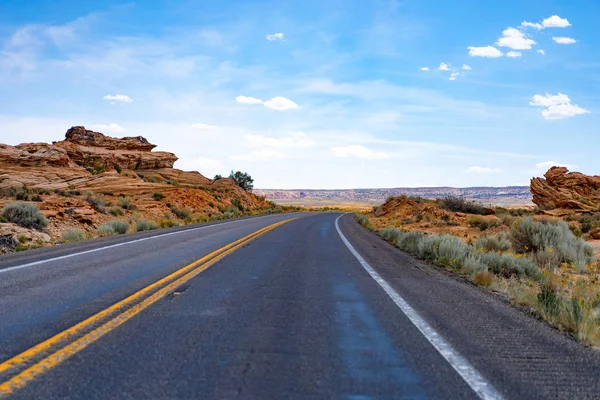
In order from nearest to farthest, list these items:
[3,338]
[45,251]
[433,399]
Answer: [433,399] → [3,338] → [45,251]

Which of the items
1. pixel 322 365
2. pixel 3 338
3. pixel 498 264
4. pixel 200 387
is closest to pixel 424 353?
pixel 322 365

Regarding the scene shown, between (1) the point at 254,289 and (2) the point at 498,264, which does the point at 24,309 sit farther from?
(2) the point at 498,264

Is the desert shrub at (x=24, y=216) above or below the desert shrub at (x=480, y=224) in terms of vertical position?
above

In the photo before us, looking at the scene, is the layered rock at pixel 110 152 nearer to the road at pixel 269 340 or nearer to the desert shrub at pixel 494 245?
the desert shrub at pixel 494 245

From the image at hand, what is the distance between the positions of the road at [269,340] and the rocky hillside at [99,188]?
10387 mm

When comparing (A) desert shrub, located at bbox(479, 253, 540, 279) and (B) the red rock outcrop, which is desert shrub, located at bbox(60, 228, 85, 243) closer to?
(A) desert shrub, located at bbox(479, 253, 540, 279)

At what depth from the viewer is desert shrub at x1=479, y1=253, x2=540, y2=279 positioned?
11.0 metres

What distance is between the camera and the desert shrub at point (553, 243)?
14.4 meters

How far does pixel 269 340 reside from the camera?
4.94 m

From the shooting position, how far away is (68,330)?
5141 millimetres

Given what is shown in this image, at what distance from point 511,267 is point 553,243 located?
5.91 m

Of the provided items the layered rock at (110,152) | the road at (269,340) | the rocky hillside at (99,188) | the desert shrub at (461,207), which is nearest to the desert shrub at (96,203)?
the rocky hillside at (99,188)

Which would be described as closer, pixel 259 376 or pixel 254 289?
pixel 259 376

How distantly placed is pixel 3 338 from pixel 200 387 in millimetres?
2565
